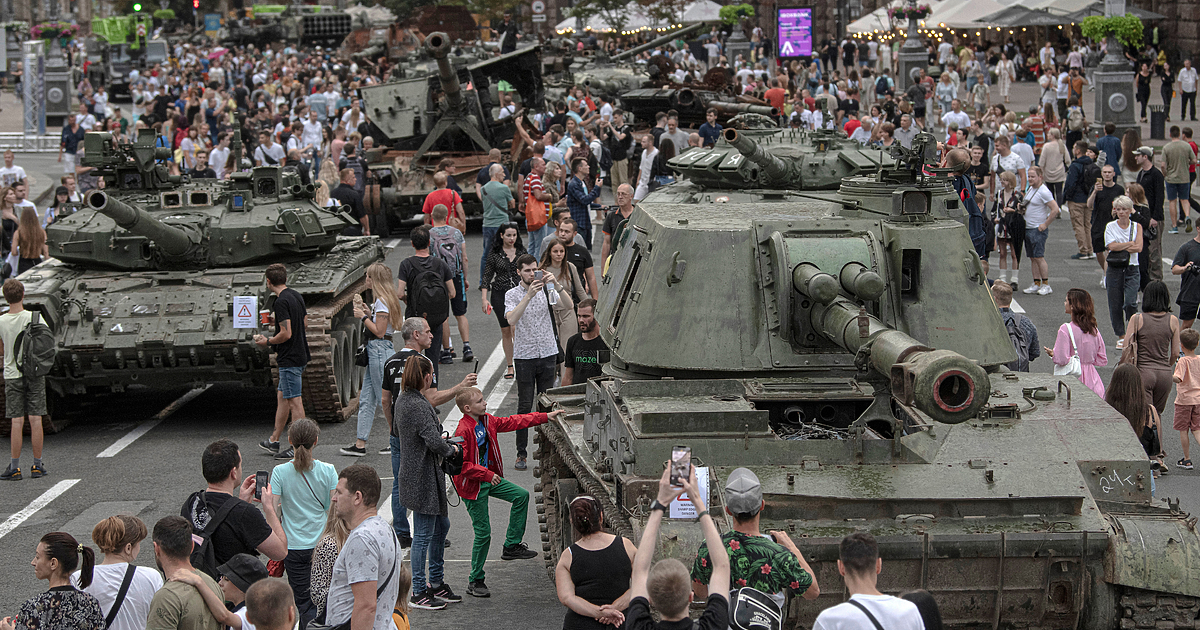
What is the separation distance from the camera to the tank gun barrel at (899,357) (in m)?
6.70

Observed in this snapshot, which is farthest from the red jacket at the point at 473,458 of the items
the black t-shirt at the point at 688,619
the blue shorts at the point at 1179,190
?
the blue shorts at the point at 1179,190

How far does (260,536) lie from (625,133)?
20074mm

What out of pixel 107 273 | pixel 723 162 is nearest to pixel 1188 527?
pixel 723 162

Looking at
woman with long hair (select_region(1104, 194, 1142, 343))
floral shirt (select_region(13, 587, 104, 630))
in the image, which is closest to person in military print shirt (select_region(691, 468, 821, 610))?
floral shirt (select_region(13, 587, 104, 630))

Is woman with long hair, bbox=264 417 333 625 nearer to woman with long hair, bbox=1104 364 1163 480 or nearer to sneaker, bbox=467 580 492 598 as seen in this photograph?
sneaker, bbox=467 580 492 598

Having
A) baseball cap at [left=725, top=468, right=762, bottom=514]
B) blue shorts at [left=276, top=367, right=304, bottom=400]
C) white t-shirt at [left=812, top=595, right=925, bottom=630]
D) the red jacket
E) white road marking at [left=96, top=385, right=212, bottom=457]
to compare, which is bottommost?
white road marking at [left=96, top=385, right=212, bottom=457]

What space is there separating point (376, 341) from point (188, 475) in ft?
6.35

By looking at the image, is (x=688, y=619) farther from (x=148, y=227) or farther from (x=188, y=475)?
(x=148, y=227)

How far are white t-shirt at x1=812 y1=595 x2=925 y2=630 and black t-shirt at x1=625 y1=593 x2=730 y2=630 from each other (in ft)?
1.24

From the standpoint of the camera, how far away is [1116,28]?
3384cm

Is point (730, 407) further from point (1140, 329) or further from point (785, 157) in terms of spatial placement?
point (785, 157)

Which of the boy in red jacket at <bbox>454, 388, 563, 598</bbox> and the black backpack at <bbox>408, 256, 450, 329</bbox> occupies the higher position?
the black backpack at <bbox>408, 256, 450, 329</bbox>

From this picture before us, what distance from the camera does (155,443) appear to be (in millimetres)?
13680

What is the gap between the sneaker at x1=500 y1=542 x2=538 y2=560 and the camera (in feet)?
32.6
